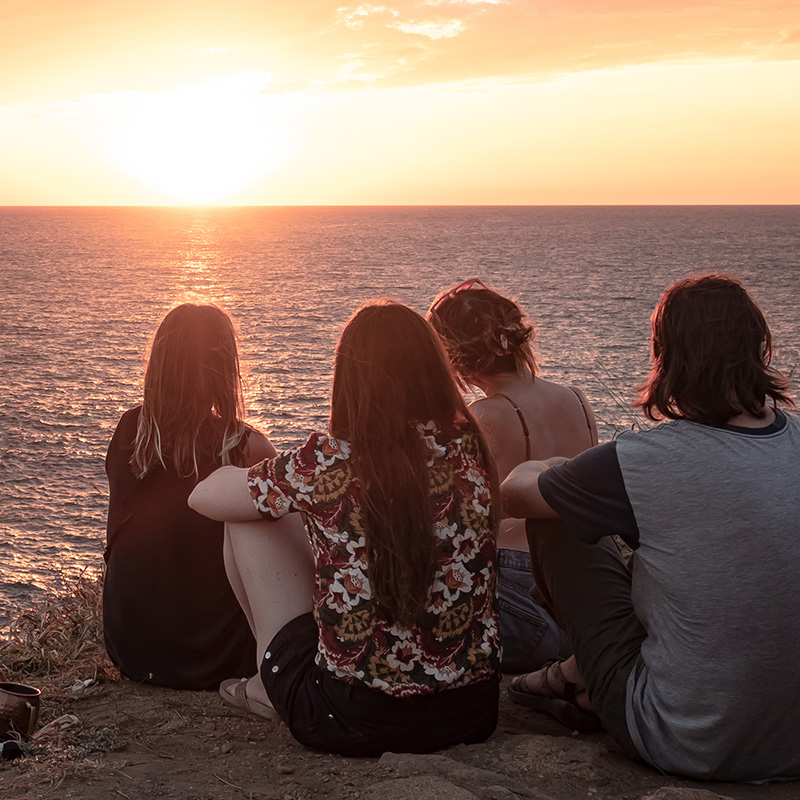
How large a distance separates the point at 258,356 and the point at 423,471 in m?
28.0

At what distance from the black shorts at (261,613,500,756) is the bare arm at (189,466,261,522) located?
1.44 feet

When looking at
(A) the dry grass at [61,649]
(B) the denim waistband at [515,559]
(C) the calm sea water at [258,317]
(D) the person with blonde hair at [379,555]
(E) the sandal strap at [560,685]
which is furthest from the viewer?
(C) the calm sea water at [258,317]

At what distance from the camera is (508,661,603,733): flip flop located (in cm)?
337

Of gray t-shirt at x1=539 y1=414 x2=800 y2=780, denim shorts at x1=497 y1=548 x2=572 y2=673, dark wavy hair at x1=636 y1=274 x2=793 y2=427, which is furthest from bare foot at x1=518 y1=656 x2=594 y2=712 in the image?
dark wavy hair at x1=636 y1=274 x2=793 y2=427

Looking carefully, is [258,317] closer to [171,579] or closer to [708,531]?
[171,579]

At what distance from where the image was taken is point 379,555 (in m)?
2.82

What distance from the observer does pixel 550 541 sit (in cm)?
311

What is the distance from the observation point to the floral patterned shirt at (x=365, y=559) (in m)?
2.84

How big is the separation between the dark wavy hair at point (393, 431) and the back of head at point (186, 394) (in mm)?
1143

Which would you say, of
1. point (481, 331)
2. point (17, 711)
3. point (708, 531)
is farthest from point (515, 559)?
point (17, 711)

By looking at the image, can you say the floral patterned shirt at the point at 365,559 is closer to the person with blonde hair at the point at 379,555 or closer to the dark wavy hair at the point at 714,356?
the person with blonde hair at the point at 379,555

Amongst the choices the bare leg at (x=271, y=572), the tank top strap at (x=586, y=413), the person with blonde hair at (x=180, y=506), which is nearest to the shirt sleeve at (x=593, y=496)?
the bare leg at (x=271, y=572)

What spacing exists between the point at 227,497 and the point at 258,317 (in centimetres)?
3906

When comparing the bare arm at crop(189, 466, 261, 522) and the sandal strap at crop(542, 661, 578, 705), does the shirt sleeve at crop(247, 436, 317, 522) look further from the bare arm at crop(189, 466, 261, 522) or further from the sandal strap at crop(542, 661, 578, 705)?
the sandal strap at crop(542, 661, 578, 705)
